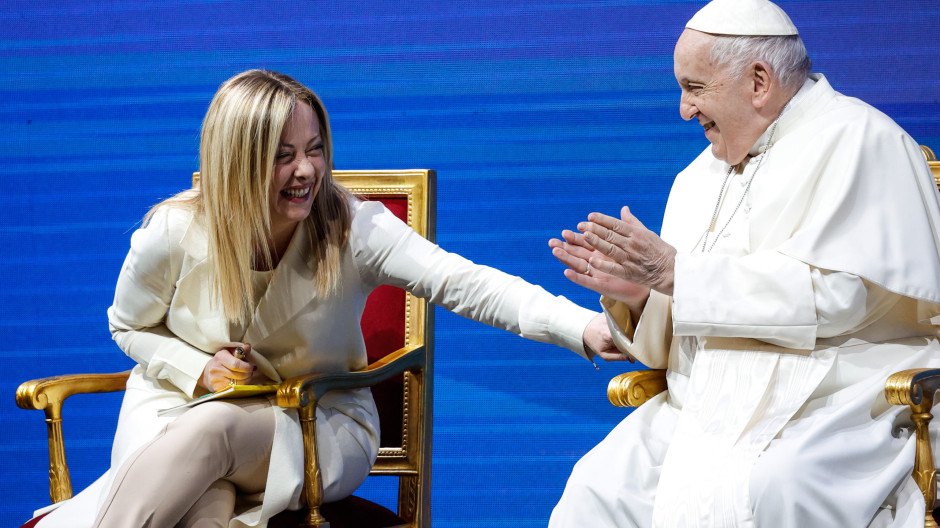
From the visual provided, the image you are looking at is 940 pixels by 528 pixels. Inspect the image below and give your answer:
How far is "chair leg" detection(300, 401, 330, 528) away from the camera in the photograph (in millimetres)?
2469

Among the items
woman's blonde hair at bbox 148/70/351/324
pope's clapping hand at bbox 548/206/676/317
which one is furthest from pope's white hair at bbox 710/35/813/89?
woman's blonde hair at bbox 148/70/351/324

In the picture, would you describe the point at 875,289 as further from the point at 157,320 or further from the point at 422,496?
the point at 157,320

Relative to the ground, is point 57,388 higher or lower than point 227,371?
lower

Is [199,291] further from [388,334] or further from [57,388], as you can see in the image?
[388,334]

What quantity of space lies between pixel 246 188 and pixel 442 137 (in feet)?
4.53

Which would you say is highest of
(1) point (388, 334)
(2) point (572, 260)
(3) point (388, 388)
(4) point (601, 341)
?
(2) point (572, 260)

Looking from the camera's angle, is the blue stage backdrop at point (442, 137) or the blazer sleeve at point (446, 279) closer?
the blazer sleeve at point (446, 279)

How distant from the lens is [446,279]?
108 inches

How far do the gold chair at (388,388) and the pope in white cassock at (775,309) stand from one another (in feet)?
2.15

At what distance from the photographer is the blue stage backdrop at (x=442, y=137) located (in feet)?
12.2

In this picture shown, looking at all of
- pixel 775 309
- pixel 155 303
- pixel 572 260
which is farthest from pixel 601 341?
pixel 155 303

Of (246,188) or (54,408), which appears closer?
(246,188)

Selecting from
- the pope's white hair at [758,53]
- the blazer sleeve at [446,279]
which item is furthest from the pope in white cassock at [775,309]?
the blazer sleeve at [446,279]

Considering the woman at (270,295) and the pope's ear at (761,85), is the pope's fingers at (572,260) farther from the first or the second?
the pope's ear at (761,85)
